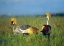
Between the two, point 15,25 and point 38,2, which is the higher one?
point 38,2

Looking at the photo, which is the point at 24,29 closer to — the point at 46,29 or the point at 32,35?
the point at 32,35

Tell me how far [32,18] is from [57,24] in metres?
0.26

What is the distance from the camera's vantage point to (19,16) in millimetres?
1555

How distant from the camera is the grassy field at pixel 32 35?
5.02 ft

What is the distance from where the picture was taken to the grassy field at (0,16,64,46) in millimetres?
1531

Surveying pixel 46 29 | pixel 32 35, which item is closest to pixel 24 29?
pixel 32 35

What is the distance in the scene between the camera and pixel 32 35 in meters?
1.54

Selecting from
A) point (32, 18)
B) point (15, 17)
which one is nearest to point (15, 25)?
point (15, 17)

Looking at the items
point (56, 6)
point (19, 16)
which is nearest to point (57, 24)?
point (56, 6)

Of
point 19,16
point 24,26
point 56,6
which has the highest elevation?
point 56,6

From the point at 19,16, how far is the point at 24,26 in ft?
0.37

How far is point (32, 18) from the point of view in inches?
61.6

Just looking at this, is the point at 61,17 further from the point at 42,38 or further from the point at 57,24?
the point at 42,38

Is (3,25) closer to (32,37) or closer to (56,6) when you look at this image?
(32,37)
